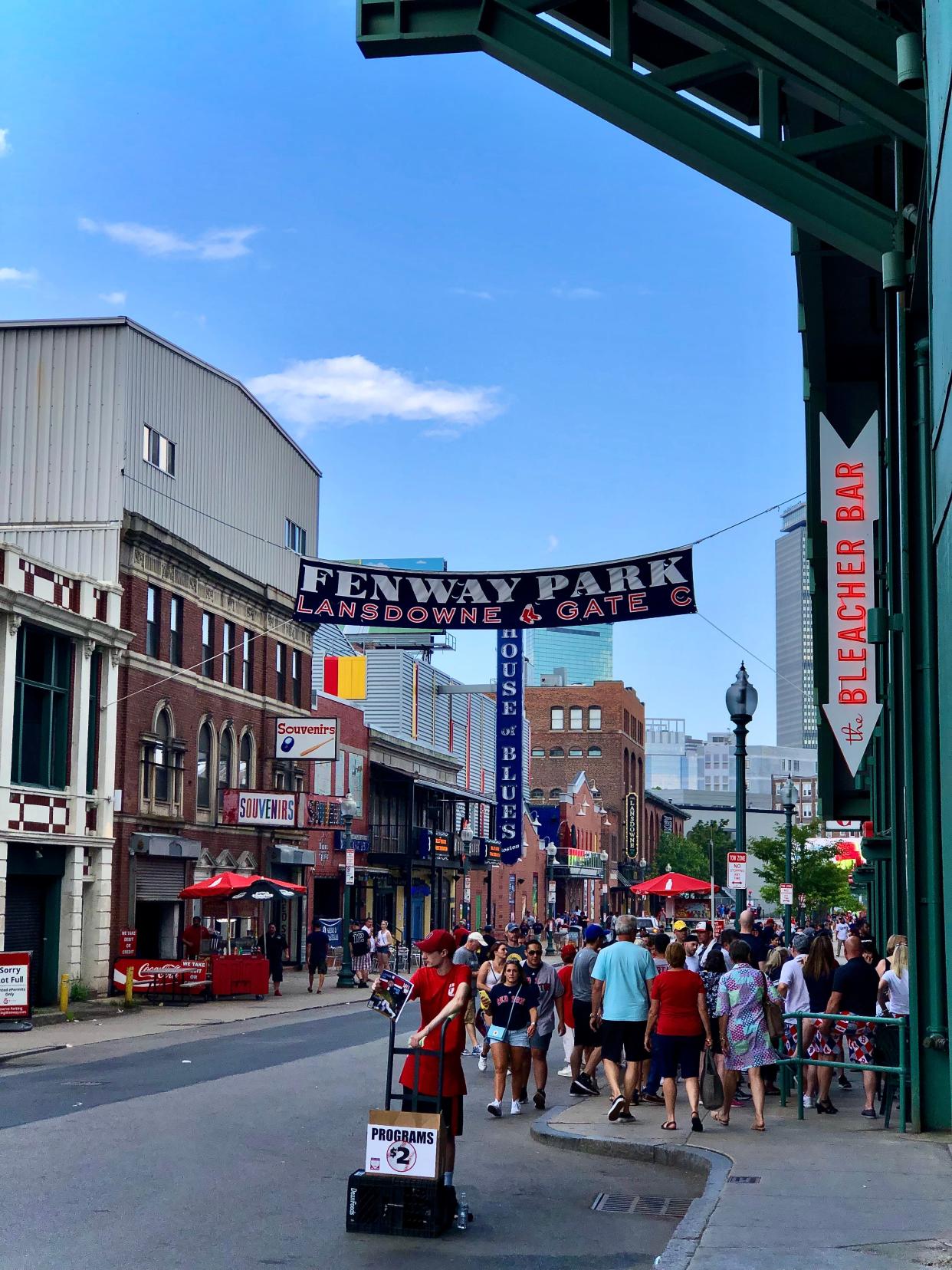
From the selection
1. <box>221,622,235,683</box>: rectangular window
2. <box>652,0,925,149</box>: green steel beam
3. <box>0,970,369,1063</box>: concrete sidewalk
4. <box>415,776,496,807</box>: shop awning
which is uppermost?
<box>652,0,925,149</box>: green steel beam

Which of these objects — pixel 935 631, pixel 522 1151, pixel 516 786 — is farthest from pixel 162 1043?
pixel 516 786

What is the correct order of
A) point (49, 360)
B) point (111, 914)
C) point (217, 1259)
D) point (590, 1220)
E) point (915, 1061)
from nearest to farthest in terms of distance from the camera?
point (217, 1259) < point (590, 1220) < point (915, 1061) < point (111, 914) < point (49, 360)

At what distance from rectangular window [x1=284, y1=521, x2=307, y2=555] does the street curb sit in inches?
1310

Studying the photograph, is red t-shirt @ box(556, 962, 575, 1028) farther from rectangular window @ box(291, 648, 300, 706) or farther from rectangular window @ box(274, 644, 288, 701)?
rectangular window @ box(291, 648, 300, 706)

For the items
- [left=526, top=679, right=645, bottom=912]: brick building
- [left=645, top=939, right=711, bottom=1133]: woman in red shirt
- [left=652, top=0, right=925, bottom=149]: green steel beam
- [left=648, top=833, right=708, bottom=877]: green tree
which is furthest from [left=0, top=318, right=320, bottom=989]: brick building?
[left=648, top=833, right=708, bottom=877]: green tree

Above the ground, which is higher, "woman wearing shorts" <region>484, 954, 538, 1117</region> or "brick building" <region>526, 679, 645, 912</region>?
"brick building" <region>526, 679, 645, 912</region>

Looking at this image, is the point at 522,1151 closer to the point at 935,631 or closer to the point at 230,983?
the point at 935,631

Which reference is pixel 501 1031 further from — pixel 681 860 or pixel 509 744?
pixel 681 860

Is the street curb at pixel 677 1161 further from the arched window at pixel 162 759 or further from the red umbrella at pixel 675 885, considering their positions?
the arched window at pixel 162 759

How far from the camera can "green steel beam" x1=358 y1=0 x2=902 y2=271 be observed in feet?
36.2

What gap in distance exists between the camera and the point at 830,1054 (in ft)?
49.8

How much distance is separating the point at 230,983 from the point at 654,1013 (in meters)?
21.1

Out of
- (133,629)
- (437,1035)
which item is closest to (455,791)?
(133,629)

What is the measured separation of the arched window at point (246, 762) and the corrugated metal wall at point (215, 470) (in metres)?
4.66
